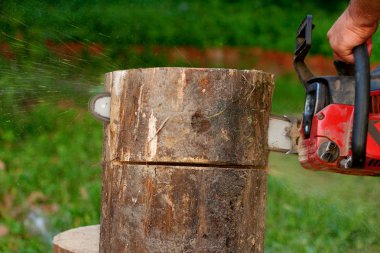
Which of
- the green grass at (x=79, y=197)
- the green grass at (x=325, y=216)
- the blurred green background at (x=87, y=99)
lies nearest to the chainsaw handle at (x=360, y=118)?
the blurred green background at (x=87, y=99)

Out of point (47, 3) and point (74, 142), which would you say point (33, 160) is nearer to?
point (74, 142)

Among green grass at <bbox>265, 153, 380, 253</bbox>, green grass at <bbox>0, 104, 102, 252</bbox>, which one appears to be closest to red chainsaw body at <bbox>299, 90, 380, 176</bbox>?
green grass at <bbox>265, 153, 380, 253</bbox>

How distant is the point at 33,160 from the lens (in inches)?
235

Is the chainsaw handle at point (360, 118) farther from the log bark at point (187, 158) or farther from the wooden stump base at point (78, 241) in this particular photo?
the wooden stump base at point (78, 241)

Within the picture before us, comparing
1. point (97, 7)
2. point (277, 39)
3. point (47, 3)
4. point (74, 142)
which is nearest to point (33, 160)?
point (74, 142)

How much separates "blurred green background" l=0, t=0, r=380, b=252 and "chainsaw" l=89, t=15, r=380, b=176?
26.4 inches

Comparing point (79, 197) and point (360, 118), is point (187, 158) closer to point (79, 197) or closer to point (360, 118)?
point (360, 118)

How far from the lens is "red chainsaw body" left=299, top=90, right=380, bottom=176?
8.50ft

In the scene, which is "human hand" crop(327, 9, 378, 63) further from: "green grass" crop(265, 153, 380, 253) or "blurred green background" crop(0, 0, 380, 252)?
"green grass" crop(265, 153, 380, 253)

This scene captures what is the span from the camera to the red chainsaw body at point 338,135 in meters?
2.59

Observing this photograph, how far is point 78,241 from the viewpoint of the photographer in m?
3.18

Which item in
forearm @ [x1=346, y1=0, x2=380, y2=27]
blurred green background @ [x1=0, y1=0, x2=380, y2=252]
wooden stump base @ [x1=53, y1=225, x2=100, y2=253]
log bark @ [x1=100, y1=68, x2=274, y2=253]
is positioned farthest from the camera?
blurred green background @ [x1=0, y1=0, x2=380, y2=252]

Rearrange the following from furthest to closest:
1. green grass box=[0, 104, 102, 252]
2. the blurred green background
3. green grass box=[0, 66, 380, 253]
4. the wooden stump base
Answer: green grass box=[0, 104, 102, 252], green grass box=[0, 66, 380, 253], the blurred green background, the wooden stump base

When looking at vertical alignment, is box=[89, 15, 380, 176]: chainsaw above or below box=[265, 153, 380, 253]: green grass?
above
